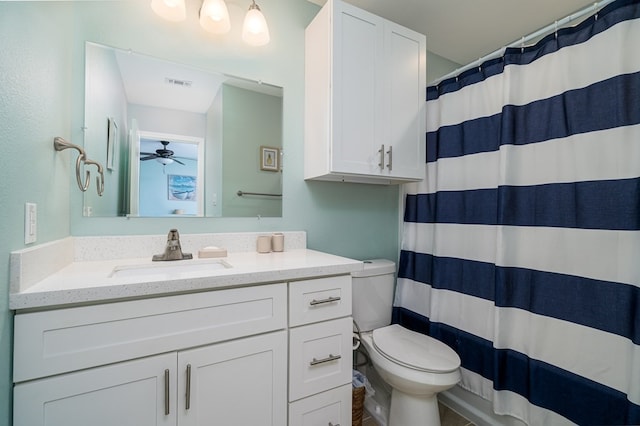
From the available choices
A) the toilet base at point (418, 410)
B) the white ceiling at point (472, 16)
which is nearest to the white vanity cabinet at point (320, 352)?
the toilet base at point (418, 410)

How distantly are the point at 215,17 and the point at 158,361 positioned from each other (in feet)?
4.96

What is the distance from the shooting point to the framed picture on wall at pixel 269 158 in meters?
1.58

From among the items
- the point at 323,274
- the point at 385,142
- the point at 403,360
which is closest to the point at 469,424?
the point at 403,360

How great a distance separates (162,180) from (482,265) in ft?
5.68

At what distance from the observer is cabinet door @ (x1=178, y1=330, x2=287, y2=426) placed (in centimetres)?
88

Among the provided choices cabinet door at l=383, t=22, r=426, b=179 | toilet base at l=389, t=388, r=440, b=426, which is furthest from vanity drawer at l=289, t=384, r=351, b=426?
cabinet door at l=383, t=22, r=426, b=179

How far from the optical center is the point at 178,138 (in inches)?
54.4

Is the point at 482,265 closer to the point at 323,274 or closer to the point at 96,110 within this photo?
the point at 323,274

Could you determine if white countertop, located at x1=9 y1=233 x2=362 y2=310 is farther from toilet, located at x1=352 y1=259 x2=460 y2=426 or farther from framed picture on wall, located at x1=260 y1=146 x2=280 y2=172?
framed picture on wall, located at x1=260 y1=146 x2=280 y2=172

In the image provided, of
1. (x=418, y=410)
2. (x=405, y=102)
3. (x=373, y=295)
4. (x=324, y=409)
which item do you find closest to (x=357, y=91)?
(x=405, y=102)

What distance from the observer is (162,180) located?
1.34m

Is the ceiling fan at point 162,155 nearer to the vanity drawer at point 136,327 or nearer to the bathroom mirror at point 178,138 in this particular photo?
the bathroom mirror at point 178,138

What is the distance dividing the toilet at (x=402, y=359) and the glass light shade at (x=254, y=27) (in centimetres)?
134

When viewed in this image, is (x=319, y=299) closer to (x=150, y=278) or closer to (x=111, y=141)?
(x=150, y=278)
